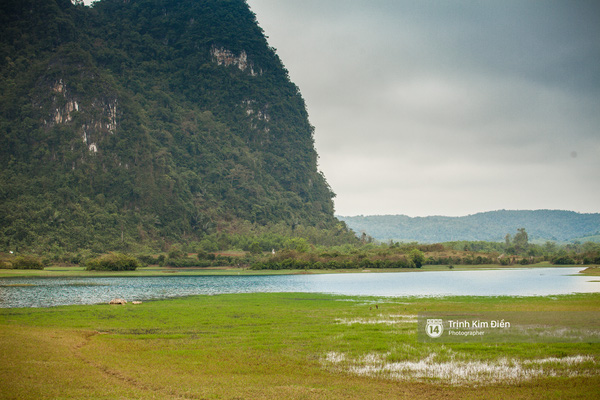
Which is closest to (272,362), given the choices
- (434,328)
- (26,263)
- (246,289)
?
(434,328)

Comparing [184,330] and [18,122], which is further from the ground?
[18,122]

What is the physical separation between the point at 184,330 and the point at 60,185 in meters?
158

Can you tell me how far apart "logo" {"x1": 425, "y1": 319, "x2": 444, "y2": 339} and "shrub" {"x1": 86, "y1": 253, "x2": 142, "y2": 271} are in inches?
3805

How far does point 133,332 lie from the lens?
28.4 m

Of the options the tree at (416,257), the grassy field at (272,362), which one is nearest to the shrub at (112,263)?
the tree at (416,257)

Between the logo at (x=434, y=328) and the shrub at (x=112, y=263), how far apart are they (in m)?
96.6

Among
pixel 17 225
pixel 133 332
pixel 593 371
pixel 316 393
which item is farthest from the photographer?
pixel 17 225

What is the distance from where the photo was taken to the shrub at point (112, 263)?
111812 mm

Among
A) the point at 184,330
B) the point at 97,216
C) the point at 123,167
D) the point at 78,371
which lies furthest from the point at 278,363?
the point at 123,167

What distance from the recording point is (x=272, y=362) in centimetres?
2048

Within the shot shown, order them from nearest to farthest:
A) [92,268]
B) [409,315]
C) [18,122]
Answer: [409,315]
[92,268]
[18,122]

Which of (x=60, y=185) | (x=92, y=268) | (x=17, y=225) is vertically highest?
(x=60, y=185)

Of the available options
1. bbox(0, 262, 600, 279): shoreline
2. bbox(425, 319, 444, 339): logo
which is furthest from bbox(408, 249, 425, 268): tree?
bbox(425, 319, 444, 339): logo

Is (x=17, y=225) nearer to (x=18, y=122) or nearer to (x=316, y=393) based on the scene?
(x=18, y=122)
